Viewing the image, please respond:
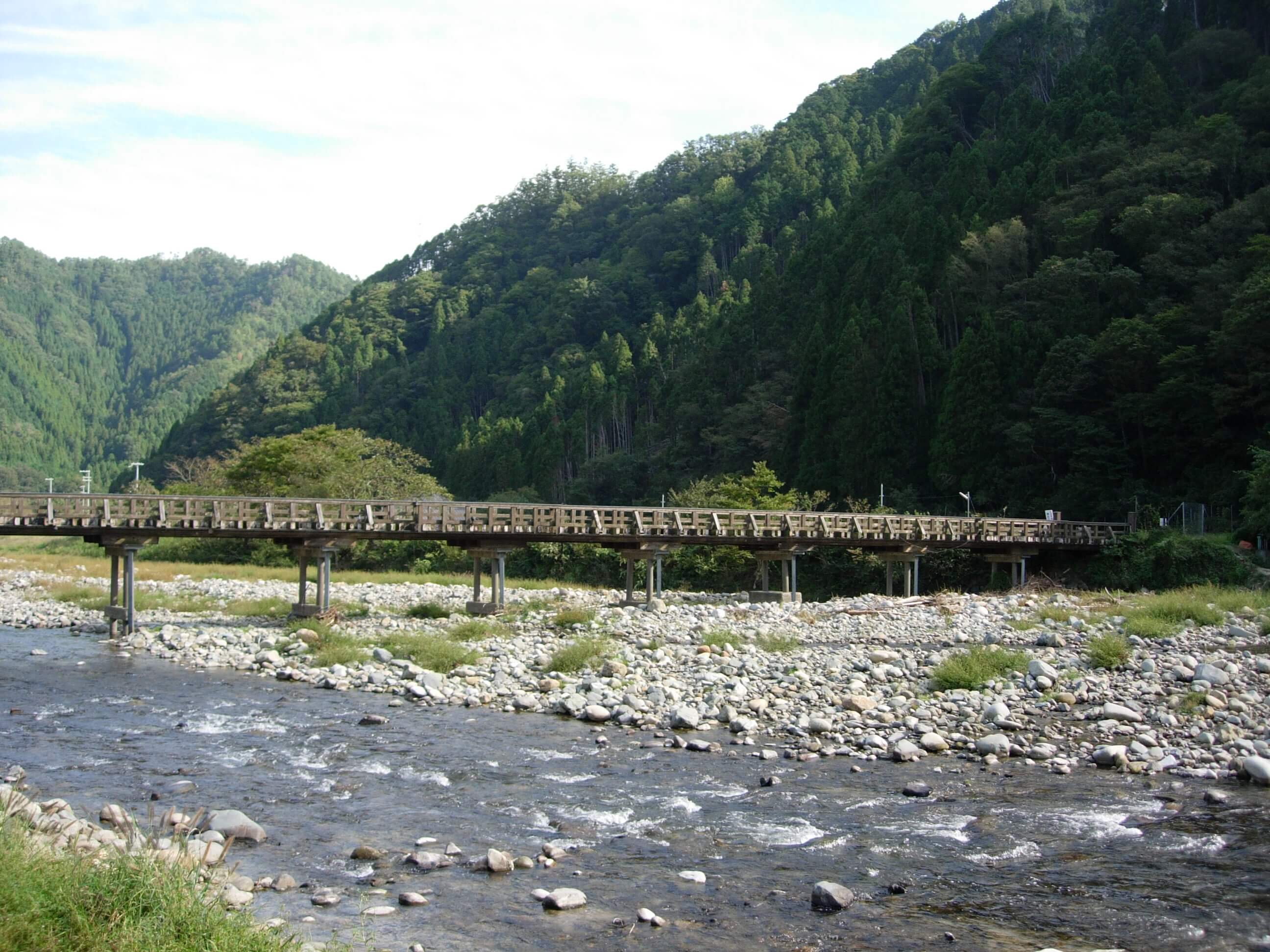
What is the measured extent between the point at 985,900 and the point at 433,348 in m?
95.4

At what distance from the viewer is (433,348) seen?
331 ft

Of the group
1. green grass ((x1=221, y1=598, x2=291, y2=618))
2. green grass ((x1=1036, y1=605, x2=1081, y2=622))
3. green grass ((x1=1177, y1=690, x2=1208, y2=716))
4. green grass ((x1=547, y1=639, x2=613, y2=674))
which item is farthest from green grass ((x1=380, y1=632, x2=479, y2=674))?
green grass ((x1=1036, y1=605, x2=1081, y2=622))

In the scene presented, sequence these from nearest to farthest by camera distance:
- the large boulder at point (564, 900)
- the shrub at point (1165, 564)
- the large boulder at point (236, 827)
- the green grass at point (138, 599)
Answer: the large boulder at point (564, 900) < the large boulder at point (236, 827) < the shrub at point (1165, 564) < the green grass at point (138, 599)

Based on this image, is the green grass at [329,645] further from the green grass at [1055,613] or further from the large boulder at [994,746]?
the green grass at [1055,613]

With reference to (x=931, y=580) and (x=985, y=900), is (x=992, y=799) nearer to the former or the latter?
(x=985, y=900)

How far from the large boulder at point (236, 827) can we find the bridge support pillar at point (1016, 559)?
95.4 ft

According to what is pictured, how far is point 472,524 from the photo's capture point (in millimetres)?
27203

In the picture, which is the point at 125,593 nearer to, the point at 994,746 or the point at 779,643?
the point at 779,643

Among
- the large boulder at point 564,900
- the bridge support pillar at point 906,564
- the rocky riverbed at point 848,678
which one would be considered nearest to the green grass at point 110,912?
the large boulder at point 564,900

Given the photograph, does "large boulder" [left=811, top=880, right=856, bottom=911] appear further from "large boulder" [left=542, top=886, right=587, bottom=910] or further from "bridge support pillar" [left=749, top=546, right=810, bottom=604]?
"bridge support pillar" [left=749, top=546, right=810, bottom=604]

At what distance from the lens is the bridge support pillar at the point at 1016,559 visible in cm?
3581

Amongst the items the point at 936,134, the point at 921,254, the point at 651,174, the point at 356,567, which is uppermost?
the point at 651,174

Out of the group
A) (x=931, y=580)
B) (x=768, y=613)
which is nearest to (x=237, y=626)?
(x=768, y=613)

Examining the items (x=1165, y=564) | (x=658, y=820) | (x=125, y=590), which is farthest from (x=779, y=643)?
(x=1165, y=564)
